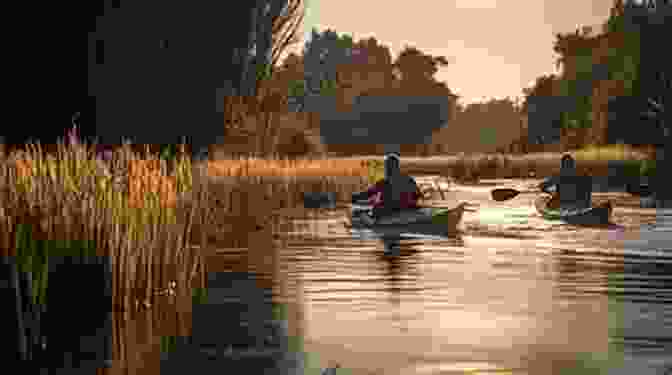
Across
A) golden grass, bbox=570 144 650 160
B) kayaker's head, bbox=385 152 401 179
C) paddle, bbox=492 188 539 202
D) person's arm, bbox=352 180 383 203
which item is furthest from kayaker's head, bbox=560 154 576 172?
golden grass, bbox=570 144 650 160

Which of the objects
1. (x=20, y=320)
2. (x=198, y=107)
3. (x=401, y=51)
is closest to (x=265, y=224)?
(x=198, y=107)

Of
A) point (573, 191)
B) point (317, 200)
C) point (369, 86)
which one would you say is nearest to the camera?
point (573, 191)

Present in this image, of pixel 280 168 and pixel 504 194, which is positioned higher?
pixel 280 168

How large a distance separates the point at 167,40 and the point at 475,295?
10.6 meters

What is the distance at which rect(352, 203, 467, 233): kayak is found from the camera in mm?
23828

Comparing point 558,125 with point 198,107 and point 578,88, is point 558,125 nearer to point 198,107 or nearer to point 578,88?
point 578,88

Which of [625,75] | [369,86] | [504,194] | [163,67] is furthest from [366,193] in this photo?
[369,86]

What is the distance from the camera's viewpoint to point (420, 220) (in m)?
24.0

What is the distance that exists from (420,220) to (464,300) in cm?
1078

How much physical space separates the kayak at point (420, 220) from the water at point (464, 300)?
47 centimetres

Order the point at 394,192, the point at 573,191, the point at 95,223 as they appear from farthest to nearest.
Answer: the point at 573,191, the point at 394,192, the point at 95,223

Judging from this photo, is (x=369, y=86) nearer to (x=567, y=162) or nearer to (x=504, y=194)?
(x=504, y=194)

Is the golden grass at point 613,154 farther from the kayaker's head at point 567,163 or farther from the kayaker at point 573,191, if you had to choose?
the kayaker's head at point 567,163

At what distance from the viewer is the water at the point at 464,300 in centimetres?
950
